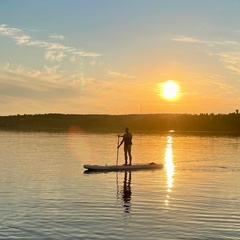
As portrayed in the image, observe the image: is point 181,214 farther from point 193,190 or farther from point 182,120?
point 182,120

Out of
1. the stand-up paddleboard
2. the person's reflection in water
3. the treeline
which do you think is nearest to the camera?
the person's reflection in water

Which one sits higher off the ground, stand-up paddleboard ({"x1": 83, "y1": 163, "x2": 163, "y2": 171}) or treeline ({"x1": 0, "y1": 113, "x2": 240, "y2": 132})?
treeline ({"x1": 0, "y1": 113, "x2": 240, "y2": 132})

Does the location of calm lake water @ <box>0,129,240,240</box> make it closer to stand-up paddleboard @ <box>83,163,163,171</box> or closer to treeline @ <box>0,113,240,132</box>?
stand-up paddleboard @ <box>83,163,163,171</box>

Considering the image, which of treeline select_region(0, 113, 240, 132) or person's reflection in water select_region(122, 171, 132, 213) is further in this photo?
treeline select_region(0, 113, 240, 132)

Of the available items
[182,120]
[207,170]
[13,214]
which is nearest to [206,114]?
[182,120]

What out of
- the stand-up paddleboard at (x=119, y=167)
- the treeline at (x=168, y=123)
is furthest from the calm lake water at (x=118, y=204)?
the treeline at (x=168, y=123)

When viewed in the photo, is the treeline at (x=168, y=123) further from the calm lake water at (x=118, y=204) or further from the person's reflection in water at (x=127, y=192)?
the person's reflection in water at (x=127, y=192)

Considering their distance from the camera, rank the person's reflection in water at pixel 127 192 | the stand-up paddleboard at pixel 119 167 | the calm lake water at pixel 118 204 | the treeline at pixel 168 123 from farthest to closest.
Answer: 1. the treeline at pixel 168 123
2. the stand-up paddleboard at pixel 119 167
3. the person's reflection in water at pixel 127 192
4. the calm lake water at pixel 118 204

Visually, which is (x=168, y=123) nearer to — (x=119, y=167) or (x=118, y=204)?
(x=119, y=167)

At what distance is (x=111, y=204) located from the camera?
2388cm

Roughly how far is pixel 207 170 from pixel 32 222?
23279 mm

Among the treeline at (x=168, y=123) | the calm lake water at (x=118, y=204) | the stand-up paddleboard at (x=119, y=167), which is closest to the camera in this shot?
the calm lake water at (x=118, y=204)

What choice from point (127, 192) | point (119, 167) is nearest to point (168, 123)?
point (119, 167)

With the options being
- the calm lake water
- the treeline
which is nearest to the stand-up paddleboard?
the calm lake water
